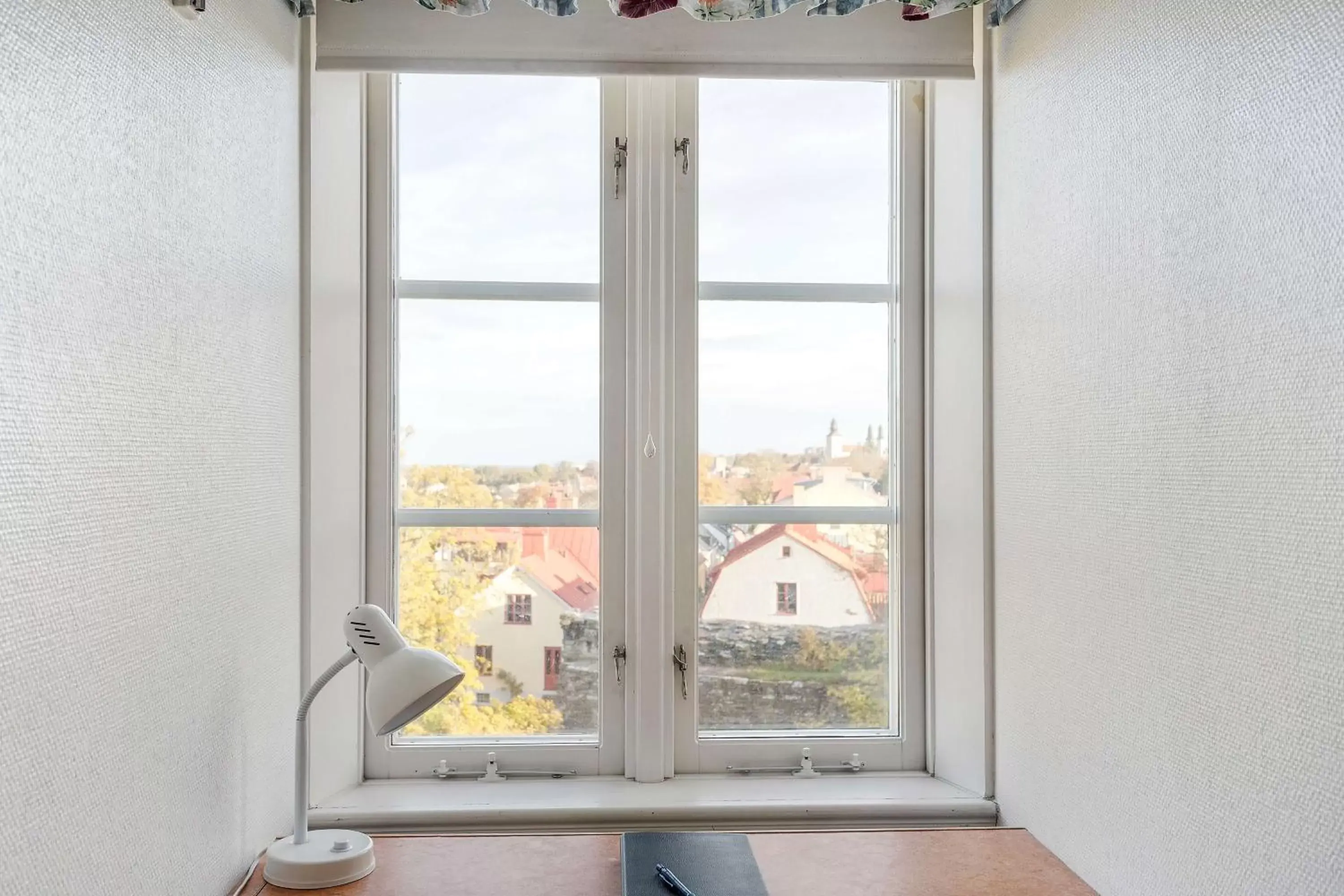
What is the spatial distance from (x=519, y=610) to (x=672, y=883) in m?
0.71

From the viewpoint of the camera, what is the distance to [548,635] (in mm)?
1927

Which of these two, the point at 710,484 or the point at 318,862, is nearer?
the point at 318,862

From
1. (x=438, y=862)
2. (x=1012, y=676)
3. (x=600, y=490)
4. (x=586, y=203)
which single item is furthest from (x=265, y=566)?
(x=1012, y=676)

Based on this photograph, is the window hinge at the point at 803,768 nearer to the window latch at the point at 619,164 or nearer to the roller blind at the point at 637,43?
the window latch at the point at 619,164

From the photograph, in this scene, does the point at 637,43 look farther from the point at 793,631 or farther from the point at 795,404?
the point at 793,631

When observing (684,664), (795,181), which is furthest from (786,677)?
(795,181)

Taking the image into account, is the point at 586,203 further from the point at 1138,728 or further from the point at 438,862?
the point at 1138,728

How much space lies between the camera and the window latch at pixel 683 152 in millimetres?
1934

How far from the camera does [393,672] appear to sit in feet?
4.30

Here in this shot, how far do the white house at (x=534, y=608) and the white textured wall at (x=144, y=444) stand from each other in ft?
1.37

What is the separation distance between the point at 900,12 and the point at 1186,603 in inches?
45.3

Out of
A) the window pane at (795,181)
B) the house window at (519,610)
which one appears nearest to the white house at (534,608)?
the house window at (519,610)

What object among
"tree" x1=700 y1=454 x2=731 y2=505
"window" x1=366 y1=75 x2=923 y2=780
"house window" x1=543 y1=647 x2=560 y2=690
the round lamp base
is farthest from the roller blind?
the round lamp base

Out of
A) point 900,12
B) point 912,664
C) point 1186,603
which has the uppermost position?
point 900,12
